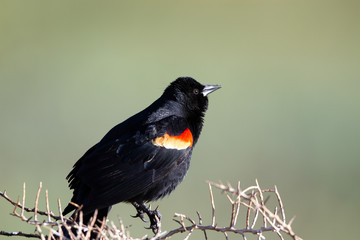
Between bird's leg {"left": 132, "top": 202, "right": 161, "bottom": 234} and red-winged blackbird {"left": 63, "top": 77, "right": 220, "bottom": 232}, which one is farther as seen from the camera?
bird's leg {"left": 132, "top": 202, "right": 161, "bottom": 234}

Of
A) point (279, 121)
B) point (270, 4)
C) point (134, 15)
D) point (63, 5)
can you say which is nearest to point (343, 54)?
point (270, 4)

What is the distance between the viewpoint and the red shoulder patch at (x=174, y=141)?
393 cm

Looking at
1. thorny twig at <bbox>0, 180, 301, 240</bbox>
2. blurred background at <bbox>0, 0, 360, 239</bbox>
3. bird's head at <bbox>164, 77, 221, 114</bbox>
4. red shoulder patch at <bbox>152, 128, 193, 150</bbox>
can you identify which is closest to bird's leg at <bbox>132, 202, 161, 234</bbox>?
red shoulder patch at <bbox>152, 128, 193, 150</bbox>

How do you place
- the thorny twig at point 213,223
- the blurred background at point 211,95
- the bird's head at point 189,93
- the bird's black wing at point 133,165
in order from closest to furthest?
the thorny twig at point 213,223 → the bird's black wing at point 133,165 → the bird's head at point 189,93 → the blurred background at point 211,95

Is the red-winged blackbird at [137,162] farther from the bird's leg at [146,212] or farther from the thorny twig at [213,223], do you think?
the thorny twig at [213,223]

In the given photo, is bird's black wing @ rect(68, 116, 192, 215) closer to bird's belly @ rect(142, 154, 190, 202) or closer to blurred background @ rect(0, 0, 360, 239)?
bird's belly @ rect(142, 154, 190, 202)

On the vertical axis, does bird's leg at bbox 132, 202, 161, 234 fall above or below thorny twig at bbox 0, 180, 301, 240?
below

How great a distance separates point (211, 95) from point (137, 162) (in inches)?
338

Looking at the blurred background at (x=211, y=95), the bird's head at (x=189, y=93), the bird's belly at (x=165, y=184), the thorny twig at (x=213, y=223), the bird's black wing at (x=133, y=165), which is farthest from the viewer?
the blurred background at (x=211, y=95)

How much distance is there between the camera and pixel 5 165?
9664mm

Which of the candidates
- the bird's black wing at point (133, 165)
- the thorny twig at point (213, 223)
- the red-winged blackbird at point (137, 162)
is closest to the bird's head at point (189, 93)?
the red-winged blackbird at point (137, 162)

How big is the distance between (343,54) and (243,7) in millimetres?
3889

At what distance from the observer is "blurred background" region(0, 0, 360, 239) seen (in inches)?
357

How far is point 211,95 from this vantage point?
1234 cm
